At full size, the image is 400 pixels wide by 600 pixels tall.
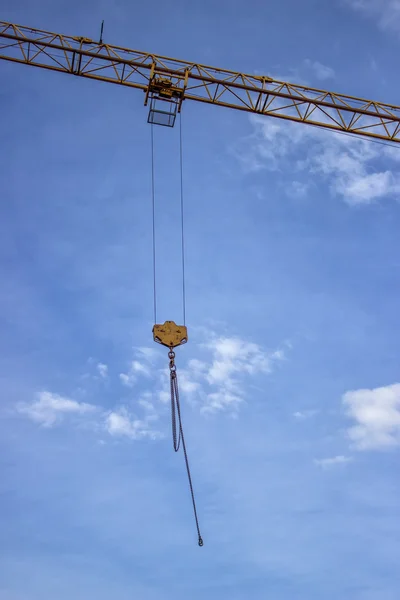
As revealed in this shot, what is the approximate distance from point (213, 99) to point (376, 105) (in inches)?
328

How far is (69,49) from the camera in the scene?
34500mm

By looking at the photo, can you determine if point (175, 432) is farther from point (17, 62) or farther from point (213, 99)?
point (17, 62)

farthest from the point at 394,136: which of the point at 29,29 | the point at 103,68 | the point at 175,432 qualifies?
the point at 175,432

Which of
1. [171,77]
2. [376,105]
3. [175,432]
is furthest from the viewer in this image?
[376,105]

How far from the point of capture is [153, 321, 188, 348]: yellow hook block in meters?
25.5

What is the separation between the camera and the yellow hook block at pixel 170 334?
25.5 metres

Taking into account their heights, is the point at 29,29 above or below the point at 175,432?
above

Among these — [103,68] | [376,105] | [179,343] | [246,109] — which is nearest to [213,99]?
[246,109]

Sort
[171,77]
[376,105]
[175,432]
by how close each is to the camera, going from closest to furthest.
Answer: [175,432] < [171,77] < [376,105]

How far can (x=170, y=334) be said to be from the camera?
84.1 ft

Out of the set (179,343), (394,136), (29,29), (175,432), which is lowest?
(175,432)

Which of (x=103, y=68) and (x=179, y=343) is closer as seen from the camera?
(x=179, y=343)

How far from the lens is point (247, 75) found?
35.6 meters

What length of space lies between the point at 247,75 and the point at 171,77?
12.6ft
